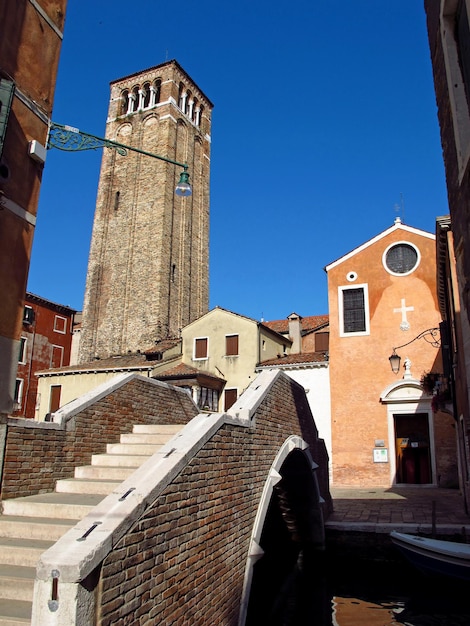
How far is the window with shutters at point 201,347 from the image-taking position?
74.7 ft

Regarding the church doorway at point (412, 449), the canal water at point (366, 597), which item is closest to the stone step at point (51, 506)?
the canal water at point (366, 597)

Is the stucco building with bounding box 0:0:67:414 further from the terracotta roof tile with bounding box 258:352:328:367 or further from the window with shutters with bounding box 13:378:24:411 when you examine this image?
the window with shutters with bounding box 13:378:24:411

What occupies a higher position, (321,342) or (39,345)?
(39,345)

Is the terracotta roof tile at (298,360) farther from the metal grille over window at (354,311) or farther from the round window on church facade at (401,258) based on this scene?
the round window on church facade at (401,258)

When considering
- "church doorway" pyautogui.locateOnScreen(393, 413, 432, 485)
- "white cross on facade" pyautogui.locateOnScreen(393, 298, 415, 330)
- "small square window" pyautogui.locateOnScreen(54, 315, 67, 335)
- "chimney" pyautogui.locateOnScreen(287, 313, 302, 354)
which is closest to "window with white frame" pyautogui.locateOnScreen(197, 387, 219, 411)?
"chimney" pyautogui.locateOnScreen(287, 313, 302, 354)

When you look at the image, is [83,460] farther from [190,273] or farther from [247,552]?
[190,273]

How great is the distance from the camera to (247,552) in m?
6.20

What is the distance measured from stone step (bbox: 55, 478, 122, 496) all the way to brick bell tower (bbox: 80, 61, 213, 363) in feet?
83.6

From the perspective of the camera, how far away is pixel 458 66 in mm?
5703

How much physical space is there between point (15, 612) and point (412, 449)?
51.3 feet

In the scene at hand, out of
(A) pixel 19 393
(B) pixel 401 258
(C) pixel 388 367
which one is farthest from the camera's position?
(A) pixel 19 393

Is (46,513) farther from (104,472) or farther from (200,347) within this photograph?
(200,347)

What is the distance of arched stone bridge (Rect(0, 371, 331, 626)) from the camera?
10.6 ft

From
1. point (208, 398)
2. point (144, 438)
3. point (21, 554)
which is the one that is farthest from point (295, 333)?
point (21, 554)
